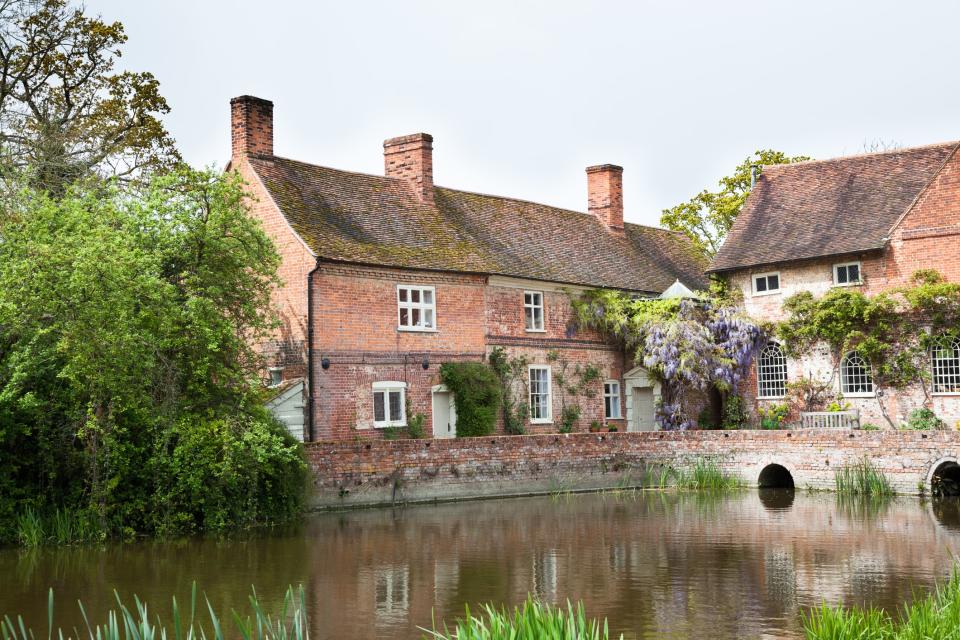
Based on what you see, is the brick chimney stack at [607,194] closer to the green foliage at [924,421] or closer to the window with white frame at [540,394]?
the window with white frame at [540,394]

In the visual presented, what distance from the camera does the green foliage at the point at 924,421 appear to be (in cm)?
2878

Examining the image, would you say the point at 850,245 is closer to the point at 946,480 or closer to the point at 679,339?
the point at 679,339

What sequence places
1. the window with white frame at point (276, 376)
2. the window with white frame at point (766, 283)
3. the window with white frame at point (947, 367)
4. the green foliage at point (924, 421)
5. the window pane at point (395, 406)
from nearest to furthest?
the window with white frame at point (276, 376), the window pane at point (395, 406), the green foliage at point (924, 421), the window with white frame at point (947, 367), the window with white frame at point (766, 283)

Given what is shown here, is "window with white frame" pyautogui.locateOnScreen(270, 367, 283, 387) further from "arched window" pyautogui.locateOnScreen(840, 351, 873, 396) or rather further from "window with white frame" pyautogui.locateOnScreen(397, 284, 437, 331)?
"arched window" pyautogui.locateOnScreen(840, 351, 873, 396)

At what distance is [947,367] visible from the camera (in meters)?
29.4

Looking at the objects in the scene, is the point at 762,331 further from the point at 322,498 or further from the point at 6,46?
the point at 6,46

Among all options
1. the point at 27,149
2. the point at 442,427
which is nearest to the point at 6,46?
the point at 27,149

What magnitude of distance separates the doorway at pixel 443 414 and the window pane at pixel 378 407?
1.73 metres

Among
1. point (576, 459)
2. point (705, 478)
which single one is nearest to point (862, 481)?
point (705, 478)

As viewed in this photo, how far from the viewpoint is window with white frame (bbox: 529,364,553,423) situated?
102ft

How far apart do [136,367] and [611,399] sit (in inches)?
709

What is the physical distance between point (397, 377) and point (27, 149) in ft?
37.5

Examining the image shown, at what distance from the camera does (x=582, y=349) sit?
32.8m

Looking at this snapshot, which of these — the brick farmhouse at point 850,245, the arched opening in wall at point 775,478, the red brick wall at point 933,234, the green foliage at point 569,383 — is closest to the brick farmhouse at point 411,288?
the green foliage at point 569,383
